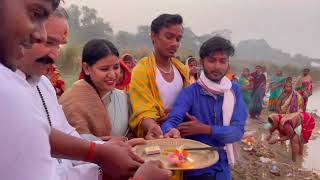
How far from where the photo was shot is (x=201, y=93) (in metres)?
2.86

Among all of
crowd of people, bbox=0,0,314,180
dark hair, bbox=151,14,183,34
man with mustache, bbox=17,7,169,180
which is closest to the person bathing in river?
crowd of people, bbox=0,0,314,180

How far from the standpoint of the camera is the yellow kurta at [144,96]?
2.73 m

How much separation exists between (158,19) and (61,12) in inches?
46.7

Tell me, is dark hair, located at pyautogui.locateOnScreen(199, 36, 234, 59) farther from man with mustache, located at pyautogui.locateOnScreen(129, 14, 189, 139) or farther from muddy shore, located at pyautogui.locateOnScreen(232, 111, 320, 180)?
muddy shore, located at pyautogui.locateOnScreen(232, 111, 320, 180)

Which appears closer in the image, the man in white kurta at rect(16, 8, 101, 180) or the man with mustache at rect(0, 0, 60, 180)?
the man with mustache at rect(0, 0, 60, 180)

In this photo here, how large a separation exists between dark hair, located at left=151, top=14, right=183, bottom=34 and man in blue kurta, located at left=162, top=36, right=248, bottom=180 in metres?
0.32

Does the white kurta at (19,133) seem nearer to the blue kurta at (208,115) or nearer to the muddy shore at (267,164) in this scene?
the blue kurta at (208,115)

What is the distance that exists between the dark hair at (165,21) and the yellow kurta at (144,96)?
0.91 ft

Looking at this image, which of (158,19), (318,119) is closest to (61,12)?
(158,19)

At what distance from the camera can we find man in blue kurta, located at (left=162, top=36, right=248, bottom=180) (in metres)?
2.72

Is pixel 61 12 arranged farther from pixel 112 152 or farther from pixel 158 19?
pixel 158 19

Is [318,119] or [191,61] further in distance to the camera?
[318,119]

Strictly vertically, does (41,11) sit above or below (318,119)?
above

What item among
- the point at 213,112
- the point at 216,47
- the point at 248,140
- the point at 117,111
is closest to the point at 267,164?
the point at 248,140
